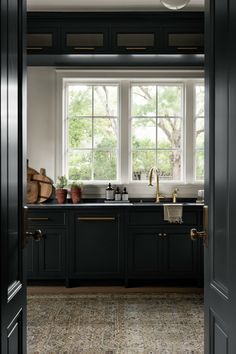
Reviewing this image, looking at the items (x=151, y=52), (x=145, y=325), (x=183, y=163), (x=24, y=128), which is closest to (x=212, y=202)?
(x=24, y=128)

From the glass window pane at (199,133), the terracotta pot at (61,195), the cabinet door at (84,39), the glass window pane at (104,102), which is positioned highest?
the cabinet door at (84,39)

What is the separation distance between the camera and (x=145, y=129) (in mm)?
5750

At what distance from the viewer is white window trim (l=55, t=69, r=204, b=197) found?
5629 mm

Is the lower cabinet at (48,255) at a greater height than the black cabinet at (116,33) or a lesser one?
lesser

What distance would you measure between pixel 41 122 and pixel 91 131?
63cm

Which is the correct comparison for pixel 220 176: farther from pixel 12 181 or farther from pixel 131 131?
pixel 131 131

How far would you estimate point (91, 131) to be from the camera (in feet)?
18.8

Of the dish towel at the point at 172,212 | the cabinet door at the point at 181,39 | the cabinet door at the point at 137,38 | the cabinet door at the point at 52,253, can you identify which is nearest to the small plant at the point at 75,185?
the cabinet door at the point at 52,253

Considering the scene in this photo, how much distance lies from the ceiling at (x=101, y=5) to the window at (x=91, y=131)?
0.97 metres

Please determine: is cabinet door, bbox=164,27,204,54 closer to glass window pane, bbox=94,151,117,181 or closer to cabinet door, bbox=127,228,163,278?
glass window pane, bbox=94,151,117,181

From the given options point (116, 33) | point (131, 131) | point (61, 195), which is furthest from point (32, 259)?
point (116, 33)

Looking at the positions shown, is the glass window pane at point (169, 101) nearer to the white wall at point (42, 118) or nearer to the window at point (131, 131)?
the window at point (131, 131)

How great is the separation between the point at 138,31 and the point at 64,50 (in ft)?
2.79

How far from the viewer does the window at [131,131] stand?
5.70m
